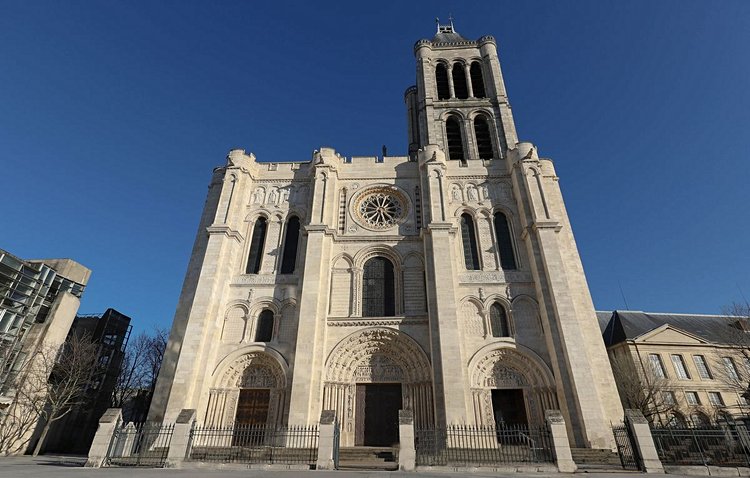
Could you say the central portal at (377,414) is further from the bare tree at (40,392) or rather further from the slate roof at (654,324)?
the slate roof at (654,324)

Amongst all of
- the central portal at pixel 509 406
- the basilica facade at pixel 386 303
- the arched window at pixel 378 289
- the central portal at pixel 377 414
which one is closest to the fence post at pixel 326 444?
the basilica facade at pixel 386 303

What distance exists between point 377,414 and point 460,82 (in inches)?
950

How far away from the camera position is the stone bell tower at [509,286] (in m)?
14.0

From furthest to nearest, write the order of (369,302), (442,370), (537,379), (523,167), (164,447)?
(523,167)
(369,302)
(537,379)
(442,370)
(164,447)

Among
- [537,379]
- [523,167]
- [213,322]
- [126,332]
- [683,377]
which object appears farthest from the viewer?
[126,332]

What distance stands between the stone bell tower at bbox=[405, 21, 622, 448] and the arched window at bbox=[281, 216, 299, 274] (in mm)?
6486

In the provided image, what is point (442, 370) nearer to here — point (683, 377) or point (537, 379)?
point (537, 379)

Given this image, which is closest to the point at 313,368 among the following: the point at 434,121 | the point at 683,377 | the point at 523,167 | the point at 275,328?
the point at 275,328

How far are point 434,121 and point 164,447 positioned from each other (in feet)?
73.8

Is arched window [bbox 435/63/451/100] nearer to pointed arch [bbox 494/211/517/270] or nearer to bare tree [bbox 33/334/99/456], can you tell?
pointed arch [bbox 494/211/517/270]

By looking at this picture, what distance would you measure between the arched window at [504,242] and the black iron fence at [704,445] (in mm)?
8225

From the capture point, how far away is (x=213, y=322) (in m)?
16.2

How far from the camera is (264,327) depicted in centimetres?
1673

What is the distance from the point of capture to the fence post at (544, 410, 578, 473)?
33.9 ft
